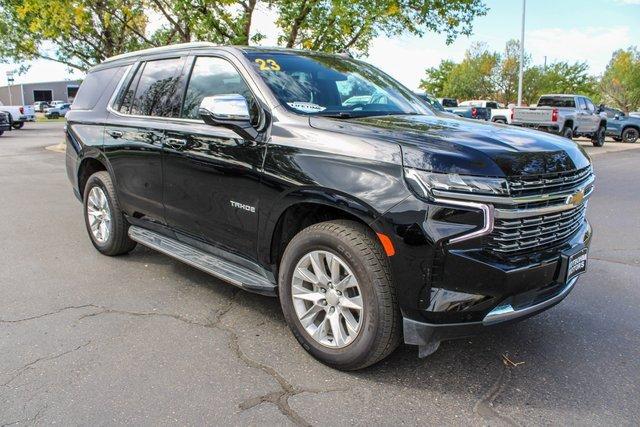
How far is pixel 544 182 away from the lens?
112 inches

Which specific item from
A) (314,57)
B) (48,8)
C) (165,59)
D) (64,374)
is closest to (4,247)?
(165,59)

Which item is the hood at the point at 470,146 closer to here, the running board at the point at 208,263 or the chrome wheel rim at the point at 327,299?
the chrome wheel rim at the point at 327,299

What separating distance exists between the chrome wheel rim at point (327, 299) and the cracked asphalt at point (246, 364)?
23 centimetres

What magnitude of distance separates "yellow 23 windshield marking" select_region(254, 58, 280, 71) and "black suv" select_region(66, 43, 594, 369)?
1.1 inches

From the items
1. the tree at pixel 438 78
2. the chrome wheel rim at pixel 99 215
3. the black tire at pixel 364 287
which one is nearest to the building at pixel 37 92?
the tree at pixel 438 78

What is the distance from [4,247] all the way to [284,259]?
3971 mm

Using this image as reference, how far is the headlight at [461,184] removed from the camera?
2.65 meters

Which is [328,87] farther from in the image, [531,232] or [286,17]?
[286,17]

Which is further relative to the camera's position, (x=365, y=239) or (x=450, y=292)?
(x=365, y=239)

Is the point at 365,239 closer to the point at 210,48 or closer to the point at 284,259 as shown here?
the point at 284,259

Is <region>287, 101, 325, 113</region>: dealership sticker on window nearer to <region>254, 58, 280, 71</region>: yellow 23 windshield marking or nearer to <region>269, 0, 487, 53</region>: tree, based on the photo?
<region>254, 58, 280, 71</region>: yellow 23 windshield marking

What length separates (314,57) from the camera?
169 inches

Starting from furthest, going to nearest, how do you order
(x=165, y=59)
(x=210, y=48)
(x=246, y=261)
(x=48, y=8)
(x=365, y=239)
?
(x=48, y=8)
(x=165, y=59)
(x=210, y=48)
(x=246, y=261)
(x=365, y=239)

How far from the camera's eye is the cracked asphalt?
2.76 metres
